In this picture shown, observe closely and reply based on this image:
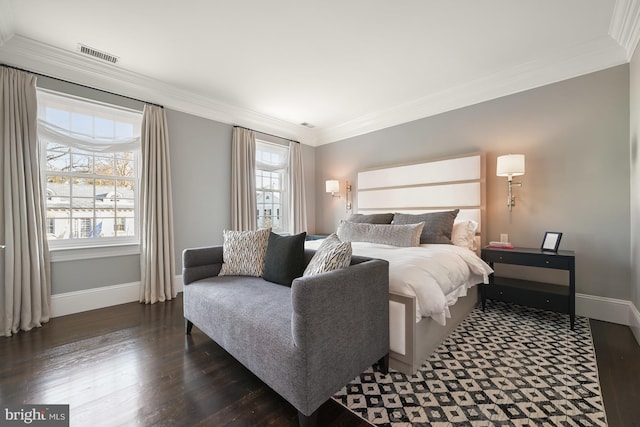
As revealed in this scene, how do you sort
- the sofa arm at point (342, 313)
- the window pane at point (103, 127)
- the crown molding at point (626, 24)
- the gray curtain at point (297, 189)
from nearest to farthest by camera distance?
the sofa arm at point (342, 313), the crown molding at point (626, 24), the window pane at point (103, 127), the gray curtain at point (297, 189)

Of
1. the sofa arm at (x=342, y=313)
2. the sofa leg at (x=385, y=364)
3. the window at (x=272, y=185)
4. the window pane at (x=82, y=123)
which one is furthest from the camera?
the window at (x=272, y=185)

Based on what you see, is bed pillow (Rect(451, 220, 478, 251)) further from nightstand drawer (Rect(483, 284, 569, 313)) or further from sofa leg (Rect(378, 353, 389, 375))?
sofa leg (Rect(378, 353, 389, 375))

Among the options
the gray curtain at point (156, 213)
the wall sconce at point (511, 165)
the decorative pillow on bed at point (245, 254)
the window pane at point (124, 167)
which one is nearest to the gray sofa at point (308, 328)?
the decorative pillow on bed at point (245, 254)

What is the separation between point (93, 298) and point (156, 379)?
6.46 ft

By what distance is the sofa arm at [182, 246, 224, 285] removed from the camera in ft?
7.63

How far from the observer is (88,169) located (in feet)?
9.99

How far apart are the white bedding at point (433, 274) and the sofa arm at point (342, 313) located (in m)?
0.21

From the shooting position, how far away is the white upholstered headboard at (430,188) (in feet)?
10.7

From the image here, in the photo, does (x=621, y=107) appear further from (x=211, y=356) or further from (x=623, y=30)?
(x=211, y=356)

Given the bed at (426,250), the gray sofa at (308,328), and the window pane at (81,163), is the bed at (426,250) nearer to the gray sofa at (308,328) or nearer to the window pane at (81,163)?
the gray sofa at (308,328)

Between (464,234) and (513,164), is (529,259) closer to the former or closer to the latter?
(464,234)

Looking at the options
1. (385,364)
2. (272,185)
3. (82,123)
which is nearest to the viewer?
(385,364)

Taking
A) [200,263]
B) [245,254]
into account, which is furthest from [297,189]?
[200,263]

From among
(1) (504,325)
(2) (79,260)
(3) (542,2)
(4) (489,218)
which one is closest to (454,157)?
(4) (489,218)
